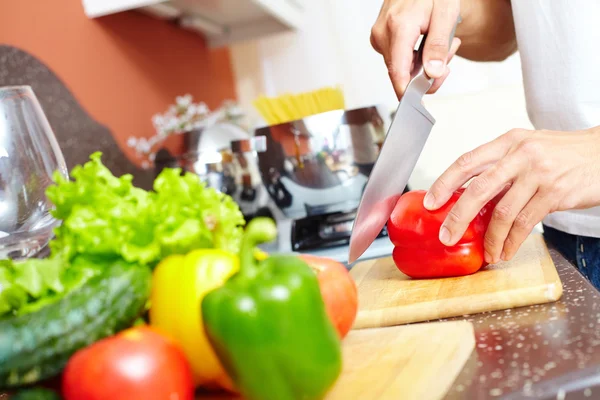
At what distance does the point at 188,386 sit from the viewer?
0.42 meters

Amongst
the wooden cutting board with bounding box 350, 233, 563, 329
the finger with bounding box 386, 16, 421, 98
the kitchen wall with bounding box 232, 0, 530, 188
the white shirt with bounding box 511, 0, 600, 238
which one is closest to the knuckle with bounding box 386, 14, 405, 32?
the finger with bounding box 386, 16, 421, 98

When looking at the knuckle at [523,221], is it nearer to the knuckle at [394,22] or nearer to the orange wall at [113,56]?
the knuckle at [394,22]

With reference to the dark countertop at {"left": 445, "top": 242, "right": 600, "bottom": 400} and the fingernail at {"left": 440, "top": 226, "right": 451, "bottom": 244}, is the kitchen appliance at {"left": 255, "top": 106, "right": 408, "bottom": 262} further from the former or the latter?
the dark countertop at {"left": 445, "top": 242, "right": 600, "bottom": 400}

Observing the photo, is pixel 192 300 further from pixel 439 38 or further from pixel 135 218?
pixel 439 38

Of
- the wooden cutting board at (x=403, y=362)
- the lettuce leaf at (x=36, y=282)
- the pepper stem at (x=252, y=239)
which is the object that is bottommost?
the wooden cutting board at (x=403, y=362)

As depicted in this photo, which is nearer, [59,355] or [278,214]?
[59,355]

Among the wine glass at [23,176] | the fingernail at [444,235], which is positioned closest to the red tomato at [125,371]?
the wine glass at [23,176]

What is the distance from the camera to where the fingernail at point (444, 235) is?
794 mm

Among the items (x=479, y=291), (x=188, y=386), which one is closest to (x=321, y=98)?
(x=479, y=291)

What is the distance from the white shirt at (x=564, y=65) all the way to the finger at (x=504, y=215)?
0.25m

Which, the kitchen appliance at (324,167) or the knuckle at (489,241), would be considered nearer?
the knuckle at (489,241)

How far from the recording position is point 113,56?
1.75m

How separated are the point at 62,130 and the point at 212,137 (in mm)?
342

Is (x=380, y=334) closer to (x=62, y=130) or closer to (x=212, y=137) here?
(x=212, y=137)
